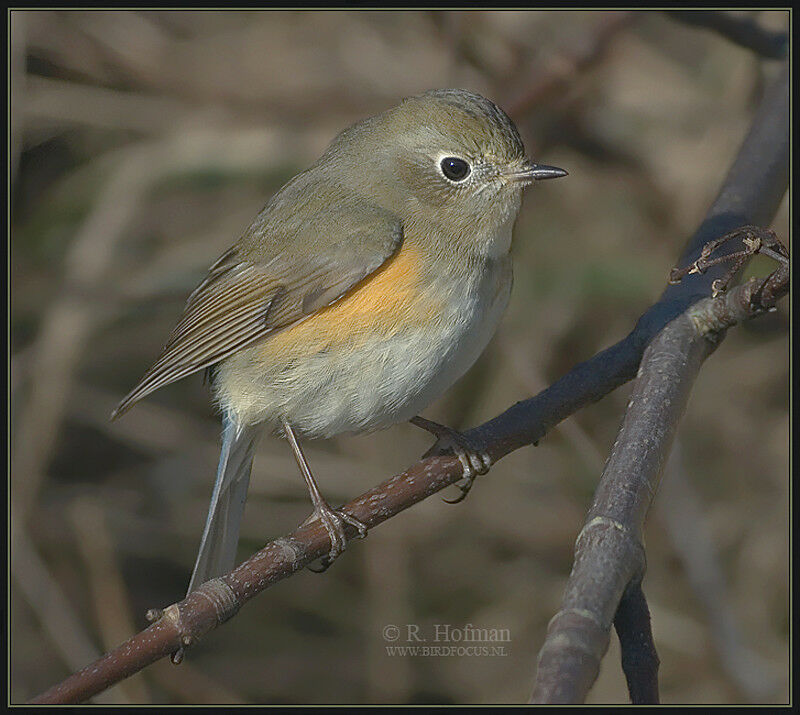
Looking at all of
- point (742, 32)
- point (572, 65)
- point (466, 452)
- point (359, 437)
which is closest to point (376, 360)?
point (466, 452)

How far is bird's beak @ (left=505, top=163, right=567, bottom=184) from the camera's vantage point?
117 inches

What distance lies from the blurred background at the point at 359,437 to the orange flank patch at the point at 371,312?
1817mm

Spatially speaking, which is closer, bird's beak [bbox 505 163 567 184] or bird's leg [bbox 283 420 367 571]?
bird's leg [bbox 283 420 367 571]

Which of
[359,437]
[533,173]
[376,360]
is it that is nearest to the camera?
[376,360]

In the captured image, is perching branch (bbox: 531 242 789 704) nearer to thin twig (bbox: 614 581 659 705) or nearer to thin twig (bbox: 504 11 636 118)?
thin twig (bbox: 614 581 659 705)

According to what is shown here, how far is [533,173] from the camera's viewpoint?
302 centimetres

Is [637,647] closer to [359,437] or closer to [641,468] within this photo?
[641,468]

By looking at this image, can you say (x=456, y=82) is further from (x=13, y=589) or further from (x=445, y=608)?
(x=13, y=589)

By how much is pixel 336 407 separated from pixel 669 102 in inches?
114

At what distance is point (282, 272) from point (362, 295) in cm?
40

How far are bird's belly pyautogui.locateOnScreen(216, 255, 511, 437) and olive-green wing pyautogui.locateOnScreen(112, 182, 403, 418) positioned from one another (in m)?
0.10

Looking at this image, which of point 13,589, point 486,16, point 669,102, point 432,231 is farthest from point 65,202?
point 669,102

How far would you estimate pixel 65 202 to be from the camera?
197 inches

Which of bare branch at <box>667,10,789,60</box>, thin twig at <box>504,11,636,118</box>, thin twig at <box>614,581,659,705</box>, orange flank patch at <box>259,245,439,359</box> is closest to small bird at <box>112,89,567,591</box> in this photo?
orange flank patch at <box>259,245,439,359</box>
